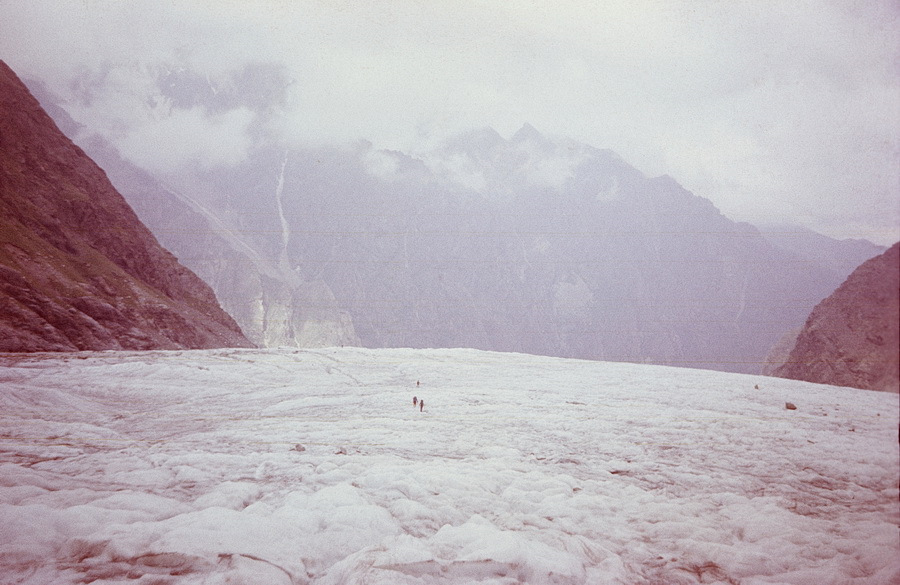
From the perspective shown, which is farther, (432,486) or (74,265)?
(74,265)

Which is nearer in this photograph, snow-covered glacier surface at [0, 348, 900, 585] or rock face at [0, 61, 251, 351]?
snow-covered glacier surface at [0, 348, 900, 585]

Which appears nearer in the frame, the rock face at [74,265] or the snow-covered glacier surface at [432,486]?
the snow-covered glacier surface at [432,486]

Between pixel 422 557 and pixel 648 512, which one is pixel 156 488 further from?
pixel 648 512

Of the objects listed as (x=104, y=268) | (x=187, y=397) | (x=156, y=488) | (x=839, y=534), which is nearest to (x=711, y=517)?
(x=839, y=534)

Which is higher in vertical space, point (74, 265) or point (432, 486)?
point (74, 265)
